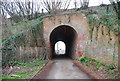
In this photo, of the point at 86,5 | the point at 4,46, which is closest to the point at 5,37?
the point at 4,46

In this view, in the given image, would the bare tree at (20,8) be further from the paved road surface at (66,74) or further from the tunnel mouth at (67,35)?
the paved road surface at (66,74)

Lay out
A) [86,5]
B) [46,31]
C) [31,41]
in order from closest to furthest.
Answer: [31,41], [46,31], [86,5]

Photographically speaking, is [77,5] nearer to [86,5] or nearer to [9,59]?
[86,5]

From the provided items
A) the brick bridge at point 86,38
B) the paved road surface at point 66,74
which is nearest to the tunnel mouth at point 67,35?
the brick bridge at point 86,38

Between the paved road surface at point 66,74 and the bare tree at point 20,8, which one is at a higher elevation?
the bare tree at point 20,8

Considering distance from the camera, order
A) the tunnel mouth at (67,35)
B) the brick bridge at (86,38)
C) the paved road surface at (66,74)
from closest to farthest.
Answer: the paved road surface at (66,74), the brick bridge at (86,38), the tunnel mouth at (67,35)

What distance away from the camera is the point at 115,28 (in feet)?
33.5

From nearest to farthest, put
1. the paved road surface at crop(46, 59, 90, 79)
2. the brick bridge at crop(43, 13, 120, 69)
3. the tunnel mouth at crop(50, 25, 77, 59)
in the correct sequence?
1. the paved road surface at crop(46, 59, 90, 79)
2. the brick bridge at crop(43, 13, 120, 69)
3. the tunnel mouth at crop(50, 25, 77, 59)

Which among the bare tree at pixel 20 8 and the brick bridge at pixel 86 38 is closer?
the brick bridge at pixel 86 38

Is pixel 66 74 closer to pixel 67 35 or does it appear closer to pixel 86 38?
pixel 86 38

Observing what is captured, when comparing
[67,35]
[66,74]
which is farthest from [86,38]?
[67,35]

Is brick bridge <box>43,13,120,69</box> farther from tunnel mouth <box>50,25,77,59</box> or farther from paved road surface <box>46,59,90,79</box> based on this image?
paved road surface <box>46,59,90,79</box>

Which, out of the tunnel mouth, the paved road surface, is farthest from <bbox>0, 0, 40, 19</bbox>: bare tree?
the paved road surface

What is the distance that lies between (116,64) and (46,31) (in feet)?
31.8
